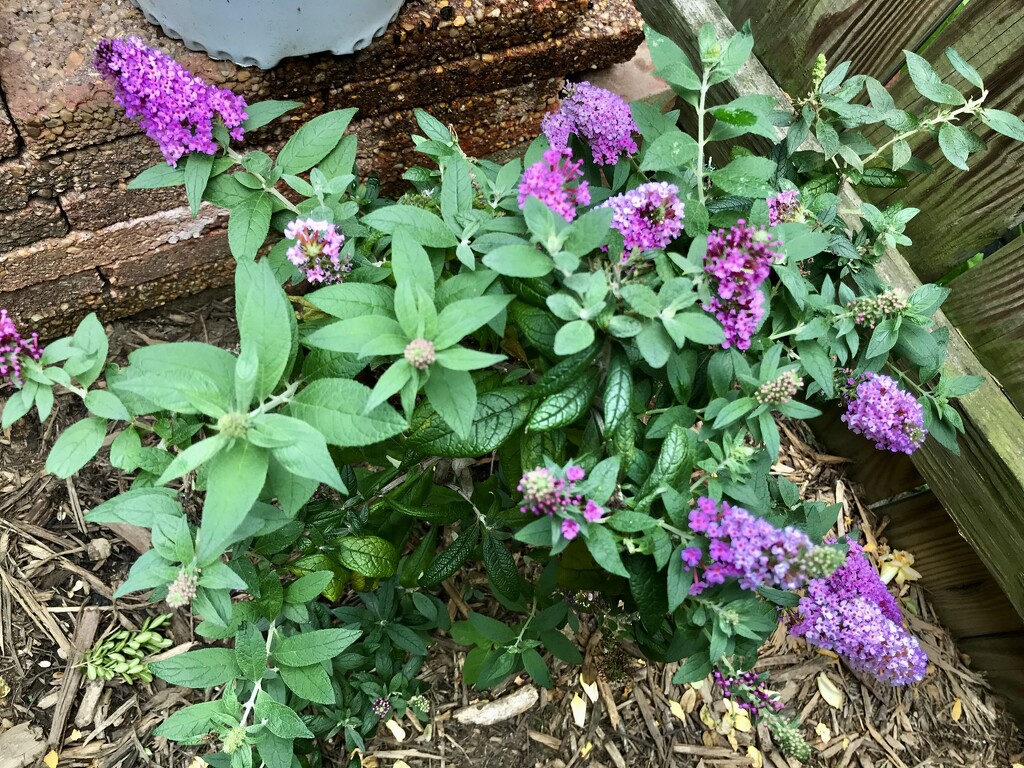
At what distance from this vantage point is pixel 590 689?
92.4 inches

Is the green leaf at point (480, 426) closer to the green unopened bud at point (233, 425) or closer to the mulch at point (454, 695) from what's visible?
Result: the green unopened bud at point (233, 425)

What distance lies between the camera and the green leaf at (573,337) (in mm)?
Result: 1199

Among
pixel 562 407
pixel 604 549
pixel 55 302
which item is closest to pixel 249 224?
pixel 562 407

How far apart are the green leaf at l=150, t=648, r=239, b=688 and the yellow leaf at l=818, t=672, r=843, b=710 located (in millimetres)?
1892

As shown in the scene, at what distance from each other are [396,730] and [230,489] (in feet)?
4.57

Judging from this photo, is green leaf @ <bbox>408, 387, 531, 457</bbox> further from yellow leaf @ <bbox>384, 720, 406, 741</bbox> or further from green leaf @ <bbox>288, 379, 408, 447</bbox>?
yellow leaf @ <bbox>384, 720, 406, 741</bbox>

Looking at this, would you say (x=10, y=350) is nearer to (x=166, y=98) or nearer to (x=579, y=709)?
(x=166, y=98)

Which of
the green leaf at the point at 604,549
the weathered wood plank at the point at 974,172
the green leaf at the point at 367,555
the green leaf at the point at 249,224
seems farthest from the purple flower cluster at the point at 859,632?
the green leaf at the point at 249,224

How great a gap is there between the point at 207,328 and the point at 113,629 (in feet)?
3.25

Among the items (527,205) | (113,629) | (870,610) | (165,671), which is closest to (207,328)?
(113,629)

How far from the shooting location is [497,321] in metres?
1.41

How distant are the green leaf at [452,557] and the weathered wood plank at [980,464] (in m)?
1.31

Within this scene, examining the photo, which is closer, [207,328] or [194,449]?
[194,449]

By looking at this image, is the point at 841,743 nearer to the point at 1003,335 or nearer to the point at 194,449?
the point at 1003,335
